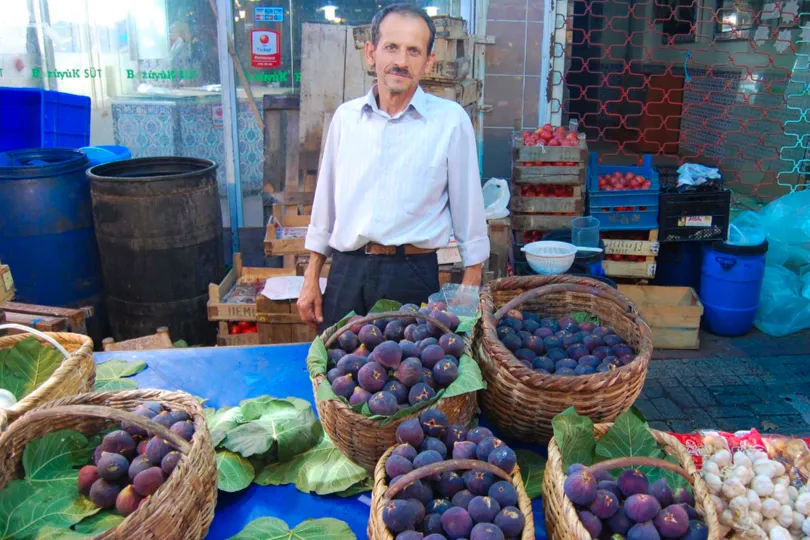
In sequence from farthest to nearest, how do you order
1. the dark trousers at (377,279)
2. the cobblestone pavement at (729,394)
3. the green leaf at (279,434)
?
1. the cobblestone pavement at (729,394)
2. the dark trousers at (377,279)
3. the green leaf at (279,434)

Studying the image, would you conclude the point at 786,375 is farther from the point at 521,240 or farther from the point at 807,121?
the point at 807,121

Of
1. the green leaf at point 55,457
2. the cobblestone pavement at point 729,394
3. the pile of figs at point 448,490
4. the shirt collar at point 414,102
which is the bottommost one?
the cobblestone pavement at point 729,394

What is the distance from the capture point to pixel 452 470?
1396mm

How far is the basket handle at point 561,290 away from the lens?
6.46 feet

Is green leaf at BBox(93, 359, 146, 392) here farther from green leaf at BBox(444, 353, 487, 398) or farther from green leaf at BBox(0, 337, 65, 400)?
green leaf at BBox(444, 353, 487, 398)

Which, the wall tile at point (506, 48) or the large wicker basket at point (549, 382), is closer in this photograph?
the large wicker basket at point (549, 382)

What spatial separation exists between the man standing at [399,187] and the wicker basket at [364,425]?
42.9 inches

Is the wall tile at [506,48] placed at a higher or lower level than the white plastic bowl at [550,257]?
higher

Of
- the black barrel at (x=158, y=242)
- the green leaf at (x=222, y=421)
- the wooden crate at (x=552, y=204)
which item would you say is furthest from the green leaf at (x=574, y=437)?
the wooden crate at (x=552, y=204)

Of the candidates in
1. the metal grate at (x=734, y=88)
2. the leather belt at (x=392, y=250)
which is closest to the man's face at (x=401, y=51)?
the leather belt at (x=392, y=250)

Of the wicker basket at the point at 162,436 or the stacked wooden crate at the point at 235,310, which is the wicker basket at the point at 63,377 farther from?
the stacked wooden crate at the point at 235,310

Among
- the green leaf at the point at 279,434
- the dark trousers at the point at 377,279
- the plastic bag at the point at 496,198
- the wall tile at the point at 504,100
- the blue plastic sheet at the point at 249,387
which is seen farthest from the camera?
the wall tile at the point at 504,100

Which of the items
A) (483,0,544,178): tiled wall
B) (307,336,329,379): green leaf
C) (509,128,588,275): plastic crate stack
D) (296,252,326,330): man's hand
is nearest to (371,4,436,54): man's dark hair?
(296,252,326,330): man's hand

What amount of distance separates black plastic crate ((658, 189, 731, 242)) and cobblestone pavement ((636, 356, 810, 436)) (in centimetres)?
91
